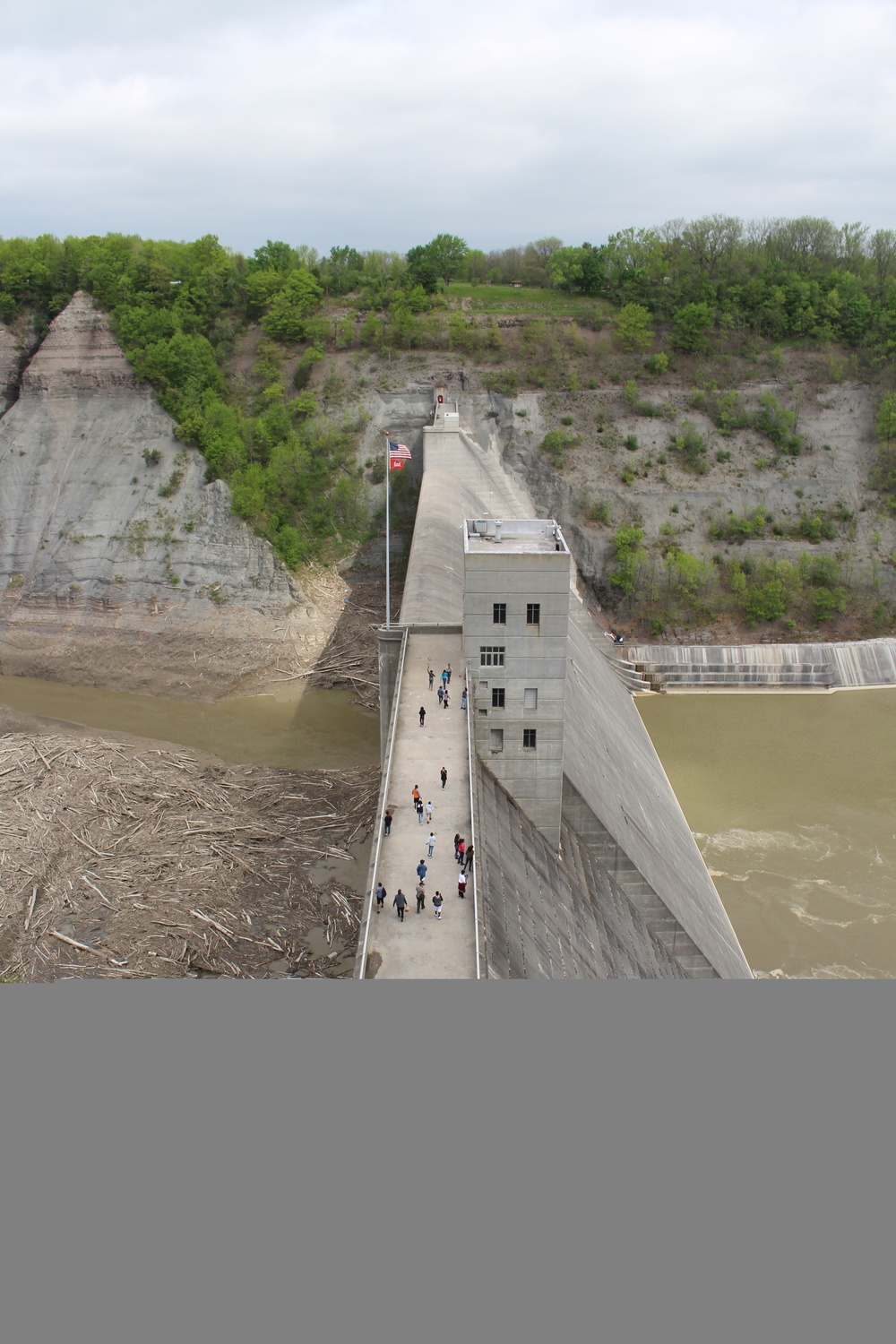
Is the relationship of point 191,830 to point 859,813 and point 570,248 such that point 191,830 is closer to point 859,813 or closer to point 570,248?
point 859,813

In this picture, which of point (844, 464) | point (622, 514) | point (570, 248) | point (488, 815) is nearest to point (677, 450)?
point (622, 514)

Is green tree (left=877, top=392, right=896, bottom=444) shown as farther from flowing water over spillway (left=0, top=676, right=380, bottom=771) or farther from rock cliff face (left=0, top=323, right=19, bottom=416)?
rock cliff face (left=0, top=323, right=19, bottom=416)

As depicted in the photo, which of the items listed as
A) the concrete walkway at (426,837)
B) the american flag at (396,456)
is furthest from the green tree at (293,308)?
the concrete walkway at (426,837)

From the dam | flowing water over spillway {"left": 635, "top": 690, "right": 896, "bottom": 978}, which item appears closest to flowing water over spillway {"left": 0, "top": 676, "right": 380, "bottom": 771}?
the dam

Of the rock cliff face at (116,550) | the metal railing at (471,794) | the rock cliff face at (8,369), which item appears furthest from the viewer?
the rock cliff face at (8,369)

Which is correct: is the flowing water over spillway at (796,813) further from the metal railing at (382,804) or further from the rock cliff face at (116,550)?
the rock cliff face at (116,550)
